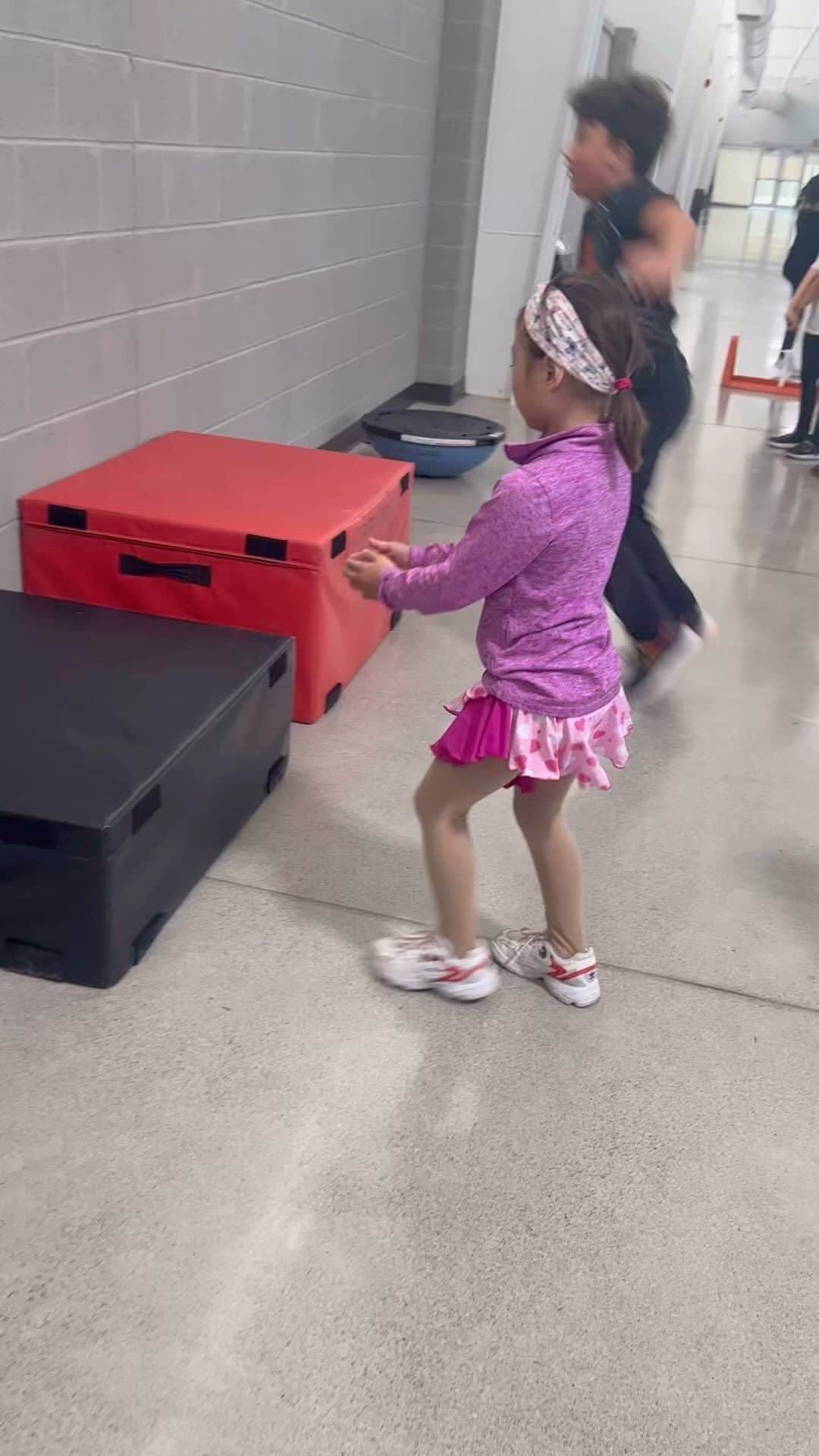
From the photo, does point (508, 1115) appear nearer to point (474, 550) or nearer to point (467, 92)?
point (474, 550)

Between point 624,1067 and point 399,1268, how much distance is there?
1.56 ft

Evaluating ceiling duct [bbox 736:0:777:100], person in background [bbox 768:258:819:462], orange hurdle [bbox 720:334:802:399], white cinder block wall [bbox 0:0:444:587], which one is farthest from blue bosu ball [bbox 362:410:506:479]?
ceiling duct [bbox 736:0:777:100]

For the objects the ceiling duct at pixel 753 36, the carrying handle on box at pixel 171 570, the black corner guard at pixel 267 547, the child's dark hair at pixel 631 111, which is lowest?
the carrying handle on box at pixel 171 570

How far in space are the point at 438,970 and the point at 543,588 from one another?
597 mm

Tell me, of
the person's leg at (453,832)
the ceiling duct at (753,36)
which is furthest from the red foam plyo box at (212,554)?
the ceiling duct at (753,36)

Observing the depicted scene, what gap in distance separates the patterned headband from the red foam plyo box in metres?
0.97

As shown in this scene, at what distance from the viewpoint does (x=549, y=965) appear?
1.78 m

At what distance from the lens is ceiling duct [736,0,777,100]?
430 inches

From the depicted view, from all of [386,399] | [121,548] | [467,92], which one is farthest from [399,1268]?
[467,92]

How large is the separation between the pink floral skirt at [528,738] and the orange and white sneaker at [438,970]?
1.04 ft

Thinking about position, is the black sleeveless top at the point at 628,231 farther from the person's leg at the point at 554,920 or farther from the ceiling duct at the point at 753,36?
the ceiling duct at the point at 753,36

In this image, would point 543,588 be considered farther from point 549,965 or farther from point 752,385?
point 752,385

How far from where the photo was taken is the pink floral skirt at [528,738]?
150 cm

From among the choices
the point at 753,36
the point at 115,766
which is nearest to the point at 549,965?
the point at 115,766
